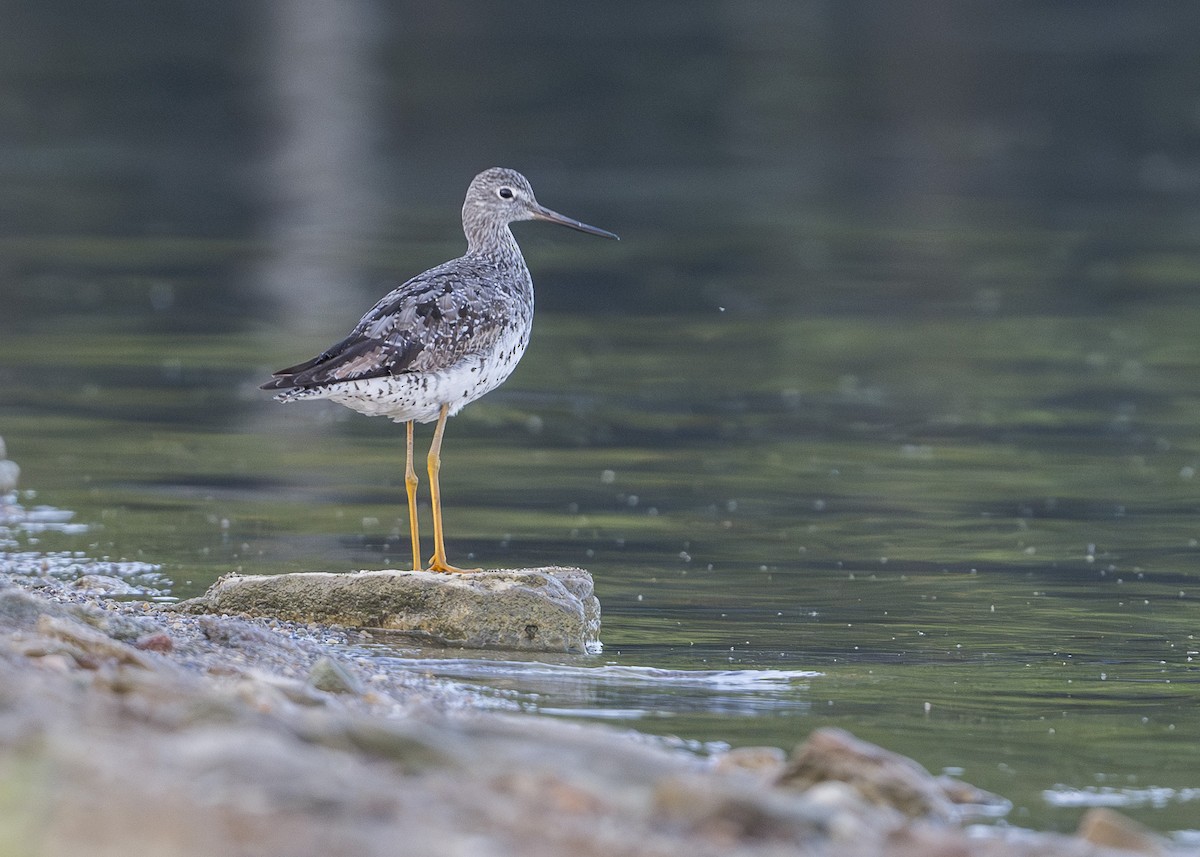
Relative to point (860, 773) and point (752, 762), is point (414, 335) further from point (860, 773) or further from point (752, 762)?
point (860, 773)

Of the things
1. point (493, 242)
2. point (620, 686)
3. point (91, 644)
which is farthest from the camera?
point (493, 242)

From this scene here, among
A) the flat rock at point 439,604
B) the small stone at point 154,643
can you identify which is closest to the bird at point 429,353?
the flat rock at point 439,604

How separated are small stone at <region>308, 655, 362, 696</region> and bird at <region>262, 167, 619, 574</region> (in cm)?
206

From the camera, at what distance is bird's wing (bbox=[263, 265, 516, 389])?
31.4 feet

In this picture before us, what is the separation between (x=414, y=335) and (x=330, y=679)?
2615 mm

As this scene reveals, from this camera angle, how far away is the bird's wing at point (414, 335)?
956 centimetres

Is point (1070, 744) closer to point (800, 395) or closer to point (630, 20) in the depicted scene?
point (800, 395)

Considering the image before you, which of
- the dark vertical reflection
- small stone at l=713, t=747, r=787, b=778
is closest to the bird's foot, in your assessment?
small stone at l=713, t=747, r=787, b=778

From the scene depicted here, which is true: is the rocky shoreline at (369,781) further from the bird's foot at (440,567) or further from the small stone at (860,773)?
the bird's foot at (440,567)

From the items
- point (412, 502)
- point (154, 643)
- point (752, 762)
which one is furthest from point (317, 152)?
point (752, 762)

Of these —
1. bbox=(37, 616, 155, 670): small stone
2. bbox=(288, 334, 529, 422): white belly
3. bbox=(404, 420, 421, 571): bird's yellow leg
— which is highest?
bbox=(288, 334, 529, 422): white belly

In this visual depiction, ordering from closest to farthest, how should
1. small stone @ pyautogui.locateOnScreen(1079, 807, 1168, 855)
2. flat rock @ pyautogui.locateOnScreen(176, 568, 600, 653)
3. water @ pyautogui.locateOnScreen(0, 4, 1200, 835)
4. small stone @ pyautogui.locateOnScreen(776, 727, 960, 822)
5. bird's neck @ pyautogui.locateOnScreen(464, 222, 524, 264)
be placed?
small stone @ pyautogui.locateOnScreen(1079, 807, 1168, 855) → small stone @ pyautogui.locateOnScreen(776, 727, 960, 822) → water @ pyautogui.locateOnScreen(0, 4, 1200, 835) → flat rock @ pyautogui.locateOnScreen(176, 568, 600, 653) → bird's neck @ pyautogui.locateOnScreen(464, 222, 524, 264)

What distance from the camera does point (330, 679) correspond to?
7582 millimetres

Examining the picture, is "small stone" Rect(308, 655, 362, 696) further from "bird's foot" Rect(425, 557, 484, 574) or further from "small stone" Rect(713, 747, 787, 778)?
"bird's foot" Rect(425, 557, 484, 574)
